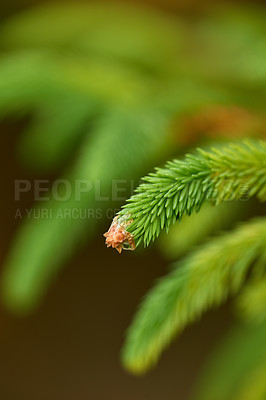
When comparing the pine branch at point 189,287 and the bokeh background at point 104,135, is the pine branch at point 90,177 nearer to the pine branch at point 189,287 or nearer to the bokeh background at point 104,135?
the bokeh background at point 104,135

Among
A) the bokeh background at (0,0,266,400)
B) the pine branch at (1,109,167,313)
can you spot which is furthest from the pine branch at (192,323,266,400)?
the pine branch at (1,109,167,313)

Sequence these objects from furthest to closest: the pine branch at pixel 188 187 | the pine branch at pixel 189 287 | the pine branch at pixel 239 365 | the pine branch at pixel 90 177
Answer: the pine branch at pixel 239 365 → the pine branch at pixel 90 177 → the pine branch at pixel 189 287 → the pine branch at pixel 188 187

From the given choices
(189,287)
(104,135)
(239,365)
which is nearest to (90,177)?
(104,135)

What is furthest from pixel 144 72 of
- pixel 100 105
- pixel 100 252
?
pixel 100 252

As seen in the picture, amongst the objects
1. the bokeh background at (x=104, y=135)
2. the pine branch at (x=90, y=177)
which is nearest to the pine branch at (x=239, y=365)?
the bokeh background at (x=104, y=135)

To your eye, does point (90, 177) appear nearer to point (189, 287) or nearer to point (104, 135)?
point (104, 135)
